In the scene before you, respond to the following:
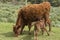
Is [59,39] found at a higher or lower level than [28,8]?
lower

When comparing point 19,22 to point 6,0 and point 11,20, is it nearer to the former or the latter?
point 11,20

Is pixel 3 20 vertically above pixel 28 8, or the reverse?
pixel 28 8

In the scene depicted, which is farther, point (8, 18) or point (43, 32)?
point (8, 18)

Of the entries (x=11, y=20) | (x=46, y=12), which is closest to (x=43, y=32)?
(x=46, y=12)

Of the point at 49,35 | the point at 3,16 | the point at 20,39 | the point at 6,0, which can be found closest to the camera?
the point at 20,39

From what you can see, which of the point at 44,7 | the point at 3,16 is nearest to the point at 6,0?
the point at 3,16

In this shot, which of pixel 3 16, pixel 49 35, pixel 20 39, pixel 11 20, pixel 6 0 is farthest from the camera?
pixel 6 0

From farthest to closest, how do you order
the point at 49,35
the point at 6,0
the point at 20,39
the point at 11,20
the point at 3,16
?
the point at 6,0 < the point at 3,16 < the point at 11,20 < the point at 49,35 < the point at 20,39

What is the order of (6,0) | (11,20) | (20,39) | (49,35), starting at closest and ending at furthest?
(20,39) < (49,35) < (11,20) < (6,0)

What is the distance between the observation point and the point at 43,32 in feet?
41.3

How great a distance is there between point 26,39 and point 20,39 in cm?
31

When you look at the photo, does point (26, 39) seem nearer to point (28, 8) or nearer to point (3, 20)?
point (28, 8)

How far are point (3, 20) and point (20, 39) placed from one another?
6344 millimetres

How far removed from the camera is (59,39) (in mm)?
11680
